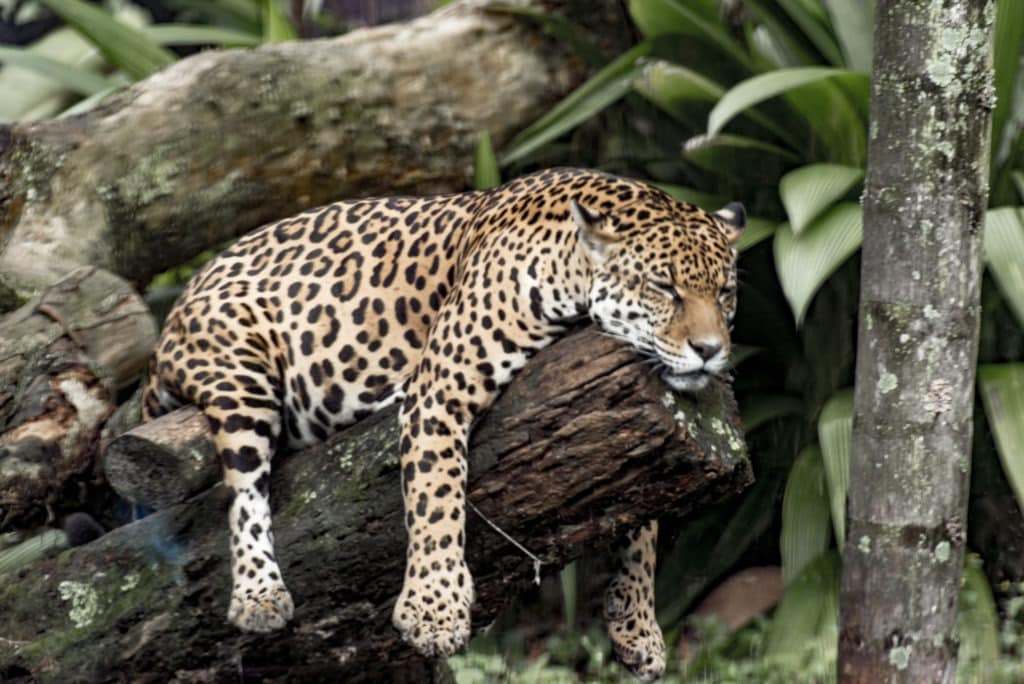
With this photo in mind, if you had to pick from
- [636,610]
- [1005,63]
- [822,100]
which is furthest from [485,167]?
[636,610]

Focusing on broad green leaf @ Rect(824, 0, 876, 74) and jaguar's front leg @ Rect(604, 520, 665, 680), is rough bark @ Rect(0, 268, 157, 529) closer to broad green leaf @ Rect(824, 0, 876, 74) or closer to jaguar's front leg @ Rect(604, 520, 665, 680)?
jaguar's front leg @ Rect(604, 520, 665, 680)

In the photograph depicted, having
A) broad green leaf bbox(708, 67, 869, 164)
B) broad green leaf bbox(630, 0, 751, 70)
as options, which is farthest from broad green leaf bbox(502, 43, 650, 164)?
broad green leaf bbox(708, 67, 869, 164)

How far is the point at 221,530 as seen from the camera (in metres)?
5.09

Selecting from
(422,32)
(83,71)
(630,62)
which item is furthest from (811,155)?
(83,71)

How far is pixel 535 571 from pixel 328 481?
0.76 meters

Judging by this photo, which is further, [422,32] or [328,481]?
[422,32]

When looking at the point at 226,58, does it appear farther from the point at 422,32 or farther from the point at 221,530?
the point at 221,530

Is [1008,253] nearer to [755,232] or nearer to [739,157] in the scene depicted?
[755,232]

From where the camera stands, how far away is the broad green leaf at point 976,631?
637 cm

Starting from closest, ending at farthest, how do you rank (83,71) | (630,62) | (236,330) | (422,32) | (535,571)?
1. (535,571)
2. (236,330)
3. (630,62)
4. (422,32)
5. (83,71)

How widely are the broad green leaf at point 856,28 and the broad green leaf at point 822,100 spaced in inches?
17.0

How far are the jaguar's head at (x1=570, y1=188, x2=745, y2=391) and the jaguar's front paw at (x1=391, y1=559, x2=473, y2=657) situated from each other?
0.92 metres

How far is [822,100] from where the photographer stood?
22.6 ft

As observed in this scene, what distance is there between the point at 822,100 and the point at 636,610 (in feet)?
9.06
